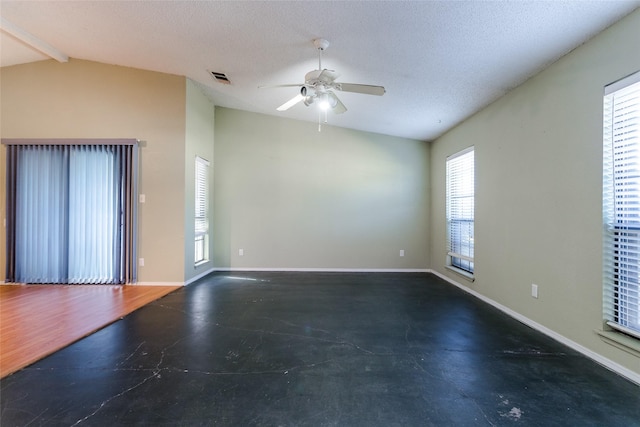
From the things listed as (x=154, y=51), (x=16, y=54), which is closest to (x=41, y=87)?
(x=16, y=54)

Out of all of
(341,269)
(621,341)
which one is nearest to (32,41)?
(341,269)

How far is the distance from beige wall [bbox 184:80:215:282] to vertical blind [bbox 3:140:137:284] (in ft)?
2.45

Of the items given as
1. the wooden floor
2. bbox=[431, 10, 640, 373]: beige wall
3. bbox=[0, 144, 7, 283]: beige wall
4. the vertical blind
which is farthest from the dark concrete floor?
bbox=[0, 144, 7, 283]: beige wall

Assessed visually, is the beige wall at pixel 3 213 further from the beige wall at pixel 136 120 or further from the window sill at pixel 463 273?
the window sill at pixel 463 273

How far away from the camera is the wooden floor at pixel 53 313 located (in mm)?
2285

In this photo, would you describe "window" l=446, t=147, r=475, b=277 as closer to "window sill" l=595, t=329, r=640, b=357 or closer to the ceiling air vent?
"window sill" l=595, t=329, r=640, b=357

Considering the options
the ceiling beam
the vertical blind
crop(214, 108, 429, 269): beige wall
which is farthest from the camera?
crop(214, 108, 429, 269): beige wall

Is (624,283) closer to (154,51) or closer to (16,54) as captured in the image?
(154,51)

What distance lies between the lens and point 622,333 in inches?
79.3

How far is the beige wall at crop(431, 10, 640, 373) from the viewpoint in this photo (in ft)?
6.95

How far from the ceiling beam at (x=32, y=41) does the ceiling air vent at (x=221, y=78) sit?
2214 millimetres

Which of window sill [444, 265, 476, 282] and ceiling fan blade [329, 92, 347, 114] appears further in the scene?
window sill [444, 265, 476, 282]

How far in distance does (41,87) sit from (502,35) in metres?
6.06

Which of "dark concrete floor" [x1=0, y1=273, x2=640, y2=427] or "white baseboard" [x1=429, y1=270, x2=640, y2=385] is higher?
"white baseboard" [x1=429, y1=270, x2=640, y2=385]
